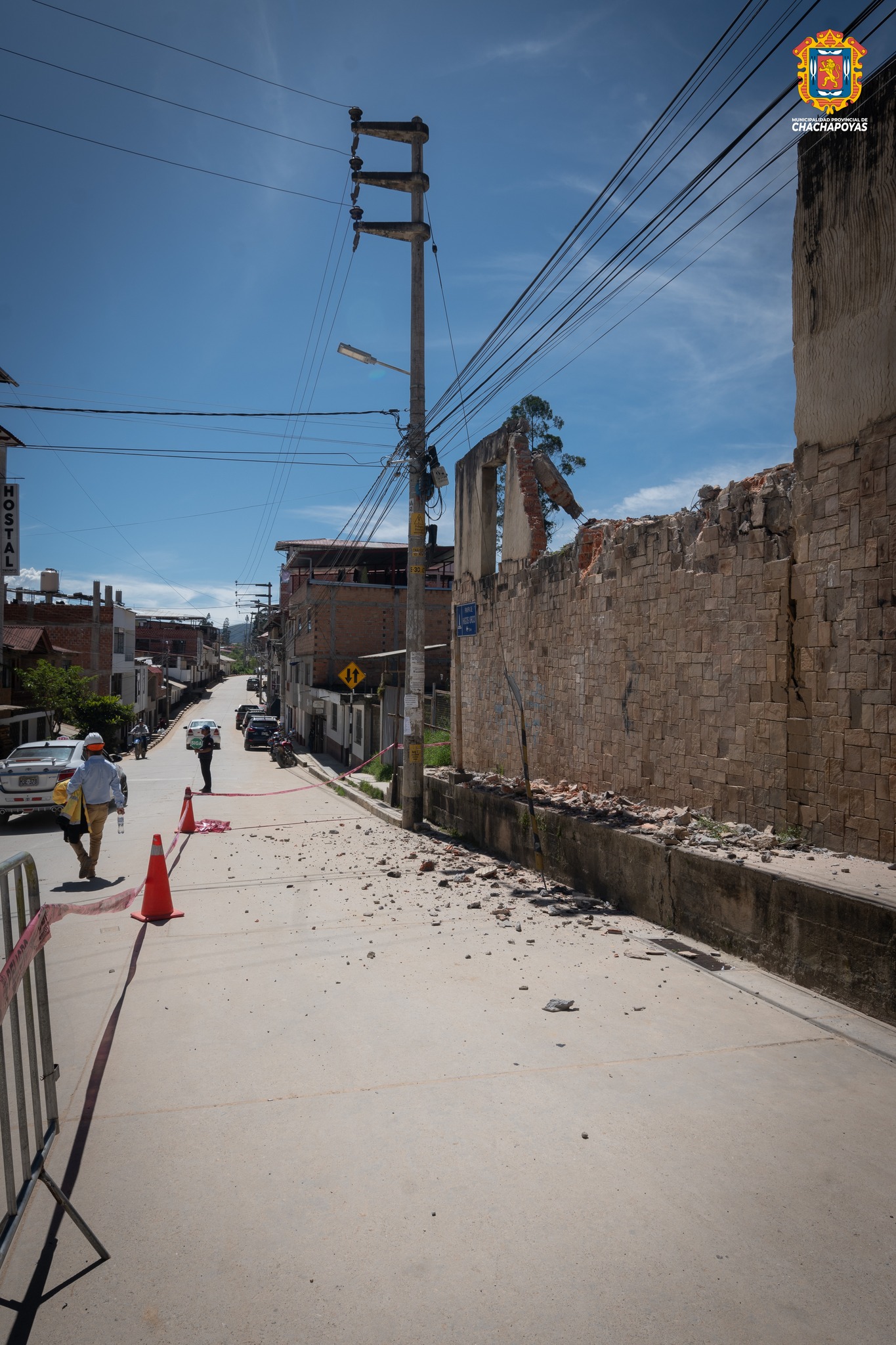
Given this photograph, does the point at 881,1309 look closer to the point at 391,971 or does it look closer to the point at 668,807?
the point at 391,971

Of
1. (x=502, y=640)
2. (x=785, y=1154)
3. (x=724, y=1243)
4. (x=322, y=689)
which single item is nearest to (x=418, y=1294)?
(x=724, y=1243)

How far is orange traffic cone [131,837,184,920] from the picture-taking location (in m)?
7.93

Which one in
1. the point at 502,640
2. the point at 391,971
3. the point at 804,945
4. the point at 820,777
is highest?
the point at 502,640

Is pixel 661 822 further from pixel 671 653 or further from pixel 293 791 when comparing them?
pixel 293 791

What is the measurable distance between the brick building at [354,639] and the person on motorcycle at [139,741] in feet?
24.1

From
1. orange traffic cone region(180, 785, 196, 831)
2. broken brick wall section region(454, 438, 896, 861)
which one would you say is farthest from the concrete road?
orange traffic cone region(180, 785, 196, 831)

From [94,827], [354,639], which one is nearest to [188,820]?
[94,827]

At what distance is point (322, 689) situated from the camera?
119ft

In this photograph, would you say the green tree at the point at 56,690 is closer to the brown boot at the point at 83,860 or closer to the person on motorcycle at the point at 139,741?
the person on motorcycle at the point at 139,741

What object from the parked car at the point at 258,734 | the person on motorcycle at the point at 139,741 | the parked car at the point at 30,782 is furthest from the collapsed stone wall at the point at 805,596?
the parked car at the point at 258,734

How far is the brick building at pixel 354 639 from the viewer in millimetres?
31406

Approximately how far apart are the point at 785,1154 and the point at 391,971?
127 inches

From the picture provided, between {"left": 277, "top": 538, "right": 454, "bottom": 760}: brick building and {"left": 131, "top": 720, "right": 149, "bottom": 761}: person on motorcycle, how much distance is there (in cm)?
736

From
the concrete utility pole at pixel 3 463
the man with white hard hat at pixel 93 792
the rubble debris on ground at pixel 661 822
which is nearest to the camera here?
the rubble debris on ground at pixel 661 822
